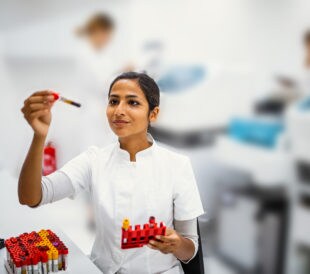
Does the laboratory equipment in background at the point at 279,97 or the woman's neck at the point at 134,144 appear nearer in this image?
the woman's neck at the point at 134,144

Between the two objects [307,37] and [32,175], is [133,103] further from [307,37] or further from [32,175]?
[307,37]

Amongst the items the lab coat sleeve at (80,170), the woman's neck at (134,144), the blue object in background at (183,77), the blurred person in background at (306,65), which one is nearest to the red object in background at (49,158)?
the lab coat sleeve at (80,170)

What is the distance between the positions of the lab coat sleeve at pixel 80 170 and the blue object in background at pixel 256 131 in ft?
1.70

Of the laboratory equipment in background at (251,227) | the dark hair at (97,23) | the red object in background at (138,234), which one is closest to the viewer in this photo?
the red object in background at (138,234)

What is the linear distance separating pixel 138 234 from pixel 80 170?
0.27m

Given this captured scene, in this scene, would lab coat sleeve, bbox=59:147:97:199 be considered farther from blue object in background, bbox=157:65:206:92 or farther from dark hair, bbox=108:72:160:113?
blue object in background, bbox=157:65:206:92

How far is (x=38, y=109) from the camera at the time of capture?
2.58 feet

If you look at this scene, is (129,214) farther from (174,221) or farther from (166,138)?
(166,138)

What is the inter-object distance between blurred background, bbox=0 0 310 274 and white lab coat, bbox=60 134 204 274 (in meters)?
0.20

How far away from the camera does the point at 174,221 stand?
3.00 feet

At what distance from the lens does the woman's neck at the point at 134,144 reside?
91 cm

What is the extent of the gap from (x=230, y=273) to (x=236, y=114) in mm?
666

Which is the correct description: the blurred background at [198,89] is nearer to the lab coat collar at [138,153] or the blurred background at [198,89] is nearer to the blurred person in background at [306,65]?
the blurred person in background at [306,65]

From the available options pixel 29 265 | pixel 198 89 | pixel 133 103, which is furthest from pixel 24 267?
pixel 198 89
